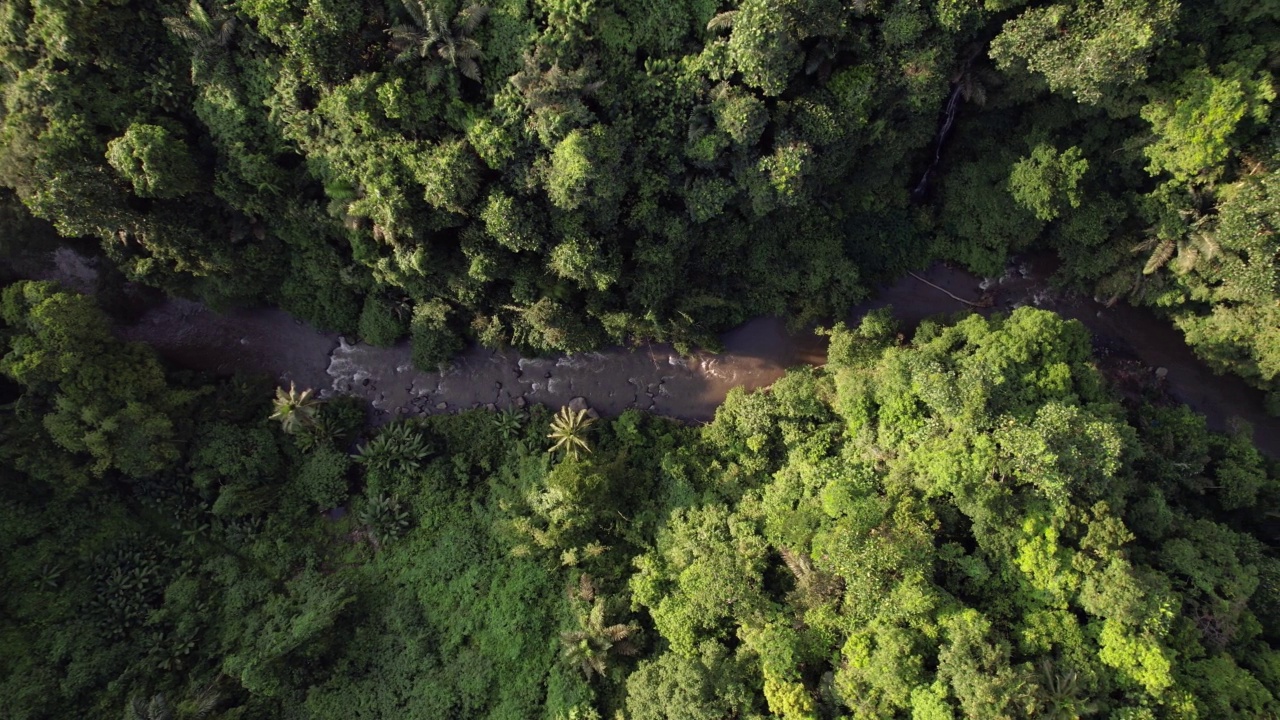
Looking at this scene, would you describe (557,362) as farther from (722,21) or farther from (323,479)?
(722,21)

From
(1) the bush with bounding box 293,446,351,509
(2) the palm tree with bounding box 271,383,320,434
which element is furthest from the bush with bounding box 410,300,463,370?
(1) the bush with bounding box 293,446,351,509

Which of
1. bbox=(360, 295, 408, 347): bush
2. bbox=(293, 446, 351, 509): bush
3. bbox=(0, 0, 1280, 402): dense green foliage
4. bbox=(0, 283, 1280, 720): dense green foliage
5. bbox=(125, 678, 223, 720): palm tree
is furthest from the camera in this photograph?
bbox=(360, 295, 408, 347): bush

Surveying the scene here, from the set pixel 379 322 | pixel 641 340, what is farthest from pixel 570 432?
pixel 379 322

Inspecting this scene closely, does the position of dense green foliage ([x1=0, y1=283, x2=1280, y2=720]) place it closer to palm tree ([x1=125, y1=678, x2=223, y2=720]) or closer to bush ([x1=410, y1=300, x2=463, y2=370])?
palm tree ([x1=125, y1=678, x2=223, y2=720])

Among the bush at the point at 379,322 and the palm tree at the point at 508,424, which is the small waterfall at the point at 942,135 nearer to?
the palm tree at the point at 508,424

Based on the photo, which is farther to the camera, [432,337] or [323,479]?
[432,337]

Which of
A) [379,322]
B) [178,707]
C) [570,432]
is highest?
[379,322]
